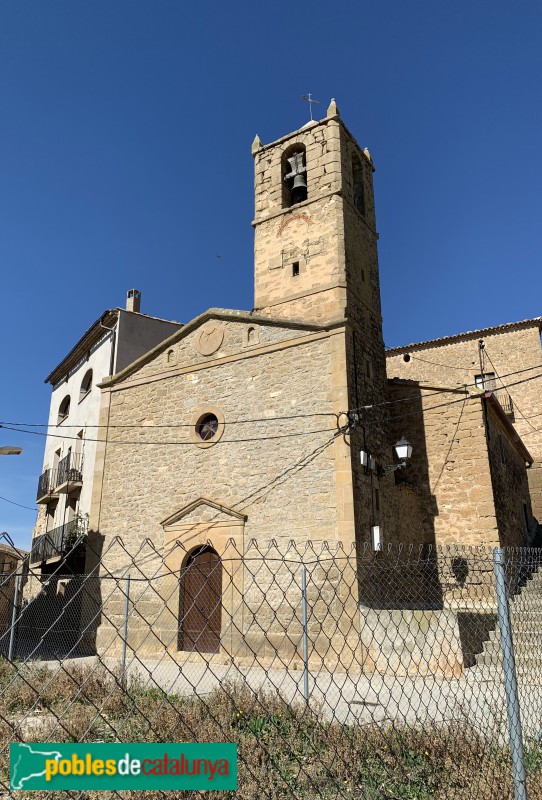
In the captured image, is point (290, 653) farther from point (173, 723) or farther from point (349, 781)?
point (349, 781)

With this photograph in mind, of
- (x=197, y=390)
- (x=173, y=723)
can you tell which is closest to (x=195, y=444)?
(x=197, y=390)

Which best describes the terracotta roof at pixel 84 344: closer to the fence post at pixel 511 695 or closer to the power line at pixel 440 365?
the power line at pixel 440 365

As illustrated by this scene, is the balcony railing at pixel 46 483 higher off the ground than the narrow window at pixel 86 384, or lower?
lower

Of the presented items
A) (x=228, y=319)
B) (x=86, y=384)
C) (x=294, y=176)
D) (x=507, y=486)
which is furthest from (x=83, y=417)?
(x=507, y=486)

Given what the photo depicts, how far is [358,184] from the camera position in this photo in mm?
16484

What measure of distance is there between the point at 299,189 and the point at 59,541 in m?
12.7

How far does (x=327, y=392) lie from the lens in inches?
473

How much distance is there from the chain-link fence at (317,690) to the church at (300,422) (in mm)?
691

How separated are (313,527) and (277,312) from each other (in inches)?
228

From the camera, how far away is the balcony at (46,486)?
19.6 m

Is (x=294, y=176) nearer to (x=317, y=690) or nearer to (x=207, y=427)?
(x=207, y=427)

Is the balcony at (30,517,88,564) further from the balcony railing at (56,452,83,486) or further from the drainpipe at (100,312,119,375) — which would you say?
the drainpipe at (100,312,119,375)

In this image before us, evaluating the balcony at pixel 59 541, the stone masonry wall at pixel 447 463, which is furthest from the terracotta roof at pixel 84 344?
the stone masonry wall at pixel 447 463

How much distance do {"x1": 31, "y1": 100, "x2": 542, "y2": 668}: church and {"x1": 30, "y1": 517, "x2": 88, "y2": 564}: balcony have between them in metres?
1.76
